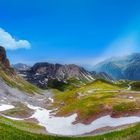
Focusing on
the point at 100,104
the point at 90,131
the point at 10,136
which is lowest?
the point at 10,136

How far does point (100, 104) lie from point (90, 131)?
29.4 m

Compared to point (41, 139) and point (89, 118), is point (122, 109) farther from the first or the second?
point (41, 139)

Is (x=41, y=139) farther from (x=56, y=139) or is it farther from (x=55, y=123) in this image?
(x=55, y=123)

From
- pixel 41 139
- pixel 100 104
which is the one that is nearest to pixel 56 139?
pixel 41 139

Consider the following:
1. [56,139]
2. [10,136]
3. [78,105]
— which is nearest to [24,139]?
[10,136]

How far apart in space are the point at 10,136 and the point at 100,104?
80082 millimetres

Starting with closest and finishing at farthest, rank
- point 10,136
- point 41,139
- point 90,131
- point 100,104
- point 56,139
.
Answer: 1. point 10,136
2. point 41,139
3. point 56,139
4. point 90,131
5. point 100,104

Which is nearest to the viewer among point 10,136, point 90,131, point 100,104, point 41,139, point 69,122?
point 10,136

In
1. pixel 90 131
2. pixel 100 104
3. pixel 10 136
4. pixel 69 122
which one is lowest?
pixel 10 136

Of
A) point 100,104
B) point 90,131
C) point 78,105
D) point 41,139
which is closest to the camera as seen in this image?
point 41,139

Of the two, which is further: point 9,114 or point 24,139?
point 9,114

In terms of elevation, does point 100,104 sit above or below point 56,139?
above

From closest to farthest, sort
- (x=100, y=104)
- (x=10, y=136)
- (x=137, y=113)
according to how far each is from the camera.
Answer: (x=10, y=136), (x=137, y=113), (x=100, y=104)

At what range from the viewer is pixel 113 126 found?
92562 millimetres
